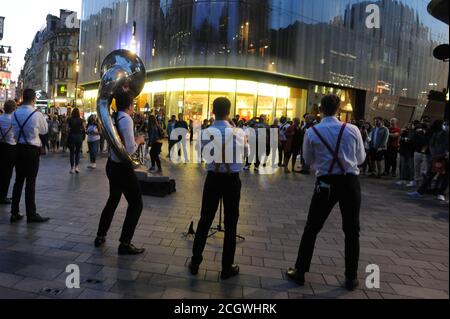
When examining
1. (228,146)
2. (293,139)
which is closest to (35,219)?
(228,146)

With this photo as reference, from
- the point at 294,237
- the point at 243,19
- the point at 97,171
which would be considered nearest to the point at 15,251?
the point at 294,237

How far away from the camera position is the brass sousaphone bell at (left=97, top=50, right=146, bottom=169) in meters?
4.75

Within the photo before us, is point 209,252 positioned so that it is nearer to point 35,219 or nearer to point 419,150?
point 35,219

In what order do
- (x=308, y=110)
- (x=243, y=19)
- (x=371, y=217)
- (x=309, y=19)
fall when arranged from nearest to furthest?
(x=371, y=217)
(x=243, y=19)
(x=309, y=19)
(x=308, y=110)

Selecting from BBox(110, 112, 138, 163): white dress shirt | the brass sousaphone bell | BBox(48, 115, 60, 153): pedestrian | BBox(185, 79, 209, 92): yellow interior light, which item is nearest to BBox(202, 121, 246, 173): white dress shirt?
BBox(110, 112, 138, 163): white dress shirt

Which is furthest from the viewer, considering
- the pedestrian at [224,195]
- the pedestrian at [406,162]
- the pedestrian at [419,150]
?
the pedestrian at [406,162]

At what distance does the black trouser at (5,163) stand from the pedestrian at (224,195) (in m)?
4.49

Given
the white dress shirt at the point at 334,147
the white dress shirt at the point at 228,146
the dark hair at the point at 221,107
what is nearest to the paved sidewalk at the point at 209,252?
the white dress shirt at the point at 334,147

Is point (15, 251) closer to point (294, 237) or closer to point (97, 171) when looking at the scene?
point (294, 237)

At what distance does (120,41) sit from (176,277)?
3343 centimetres

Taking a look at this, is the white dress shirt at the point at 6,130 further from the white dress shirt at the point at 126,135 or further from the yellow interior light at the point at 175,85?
the yellow interior light at the point at 175,85

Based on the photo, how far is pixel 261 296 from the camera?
3.70 m

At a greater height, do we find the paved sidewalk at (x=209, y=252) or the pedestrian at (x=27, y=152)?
the pedestrian at (x=27, y=152)

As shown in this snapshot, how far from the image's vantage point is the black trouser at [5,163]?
694 cm
